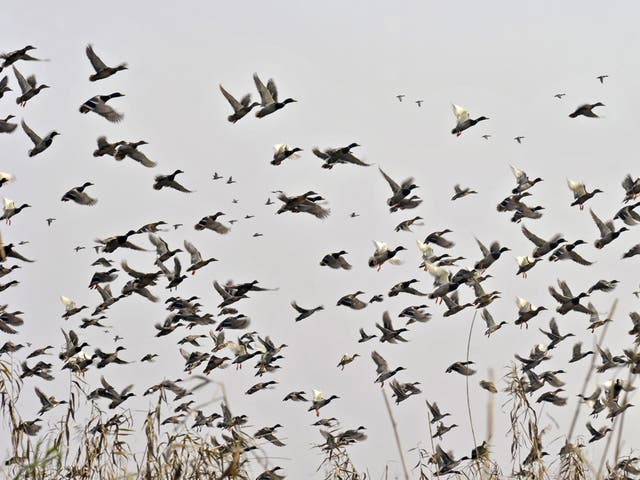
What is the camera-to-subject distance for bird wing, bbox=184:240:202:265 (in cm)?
3114

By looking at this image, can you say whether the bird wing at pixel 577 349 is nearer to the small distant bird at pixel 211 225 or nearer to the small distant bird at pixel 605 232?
the small distant bird at pixel 605 232

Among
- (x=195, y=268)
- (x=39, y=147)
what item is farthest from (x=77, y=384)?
(x=195, y=268)

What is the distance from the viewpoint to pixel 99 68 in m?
24.7

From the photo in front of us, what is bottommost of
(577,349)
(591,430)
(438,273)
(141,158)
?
(591,430)

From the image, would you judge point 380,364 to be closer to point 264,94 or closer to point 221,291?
point 221,291

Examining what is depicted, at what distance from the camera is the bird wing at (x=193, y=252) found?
31.1m

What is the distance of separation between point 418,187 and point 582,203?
198 inches

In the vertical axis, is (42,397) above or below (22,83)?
below

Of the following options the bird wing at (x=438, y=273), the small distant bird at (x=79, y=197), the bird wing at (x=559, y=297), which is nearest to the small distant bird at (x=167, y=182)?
the small distant bird at (x=79, y=197)

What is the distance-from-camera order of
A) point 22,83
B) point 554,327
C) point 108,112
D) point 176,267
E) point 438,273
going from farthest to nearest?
1. point 554,327
2. point 438,273
3. point 176,267
4. point 22,83
5. point 108,112

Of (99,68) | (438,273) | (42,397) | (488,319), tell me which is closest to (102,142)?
(99,68)

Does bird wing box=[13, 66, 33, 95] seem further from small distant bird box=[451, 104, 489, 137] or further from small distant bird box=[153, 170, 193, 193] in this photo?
small distant bird box=[451, 104, 489, 137]

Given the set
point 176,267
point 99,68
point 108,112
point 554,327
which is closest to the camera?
point 99,68

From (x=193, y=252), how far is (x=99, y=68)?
796 centimetres
